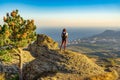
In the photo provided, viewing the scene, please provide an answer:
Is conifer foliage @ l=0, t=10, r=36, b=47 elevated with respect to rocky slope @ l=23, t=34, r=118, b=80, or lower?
elevated

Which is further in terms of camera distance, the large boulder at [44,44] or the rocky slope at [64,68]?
the large boulder at [44,44]

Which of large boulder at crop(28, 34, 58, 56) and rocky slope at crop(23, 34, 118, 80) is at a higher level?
large boulder at crop(28, 34, 58, 56)

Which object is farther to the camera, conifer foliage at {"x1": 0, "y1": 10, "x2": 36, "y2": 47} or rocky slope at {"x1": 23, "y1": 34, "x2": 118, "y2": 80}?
conifer foliage at {"x1": 0, "y1": 10, "x2": 36, "y2": 47}

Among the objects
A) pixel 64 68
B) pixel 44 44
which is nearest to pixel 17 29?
pixel 44 44

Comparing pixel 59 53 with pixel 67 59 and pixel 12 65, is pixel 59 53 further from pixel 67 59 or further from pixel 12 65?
pixel 12 65

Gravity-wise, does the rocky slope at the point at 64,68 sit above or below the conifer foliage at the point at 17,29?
below

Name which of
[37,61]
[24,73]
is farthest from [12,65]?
[37,61]

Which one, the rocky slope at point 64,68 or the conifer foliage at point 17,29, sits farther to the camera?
the conifer foliage at point 17,29

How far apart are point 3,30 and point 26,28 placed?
4.69m

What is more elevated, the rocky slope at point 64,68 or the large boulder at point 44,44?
the large boulder at point 44,44

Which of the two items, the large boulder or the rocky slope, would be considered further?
the large boulder

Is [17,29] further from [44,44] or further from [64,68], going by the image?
[64,68]

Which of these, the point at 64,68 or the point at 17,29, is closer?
the point at 64,68

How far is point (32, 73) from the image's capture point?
3972cm
